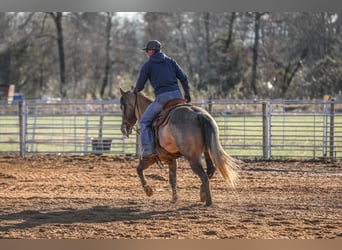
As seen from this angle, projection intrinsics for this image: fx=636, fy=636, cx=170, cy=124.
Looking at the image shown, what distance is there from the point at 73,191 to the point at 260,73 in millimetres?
28037

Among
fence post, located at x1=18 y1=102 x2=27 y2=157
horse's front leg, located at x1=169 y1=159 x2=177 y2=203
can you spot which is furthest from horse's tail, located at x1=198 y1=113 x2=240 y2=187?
fence post, located at x1=18 y1=102 x2=27 y2=157

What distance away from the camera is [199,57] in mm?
39406

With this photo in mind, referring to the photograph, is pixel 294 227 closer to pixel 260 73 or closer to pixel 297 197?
pixel 297 197

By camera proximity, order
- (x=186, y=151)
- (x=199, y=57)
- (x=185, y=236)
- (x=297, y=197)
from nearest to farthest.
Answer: (x=185, y=236), (x=186, y=151), (x=297, y=197), (x=199, y=57)

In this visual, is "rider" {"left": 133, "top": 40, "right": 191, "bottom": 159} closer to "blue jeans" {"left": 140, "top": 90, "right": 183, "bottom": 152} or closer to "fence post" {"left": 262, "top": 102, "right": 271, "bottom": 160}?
"blue jeans" {"left": 140, "top": 90, "right": 183, "bottom": 152}

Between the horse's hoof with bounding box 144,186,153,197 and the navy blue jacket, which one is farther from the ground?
the navy blue jacket

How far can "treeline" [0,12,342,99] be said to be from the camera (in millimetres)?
34375

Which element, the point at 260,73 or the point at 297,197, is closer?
the point at 297,197

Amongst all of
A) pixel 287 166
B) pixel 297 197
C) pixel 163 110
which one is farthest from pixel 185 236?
pixel 287 166

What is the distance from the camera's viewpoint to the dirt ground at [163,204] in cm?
688

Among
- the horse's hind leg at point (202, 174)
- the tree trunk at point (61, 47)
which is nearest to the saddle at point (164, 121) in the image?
the horse's hind leg at point (202, 174)

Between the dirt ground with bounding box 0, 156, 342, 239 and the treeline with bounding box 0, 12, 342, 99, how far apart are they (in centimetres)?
1964

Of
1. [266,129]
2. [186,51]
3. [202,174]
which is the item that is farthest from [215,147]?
[186,51]

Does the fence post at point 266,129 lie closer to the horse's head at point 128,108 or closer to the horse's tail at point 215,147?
the horse's head at point 128,108
